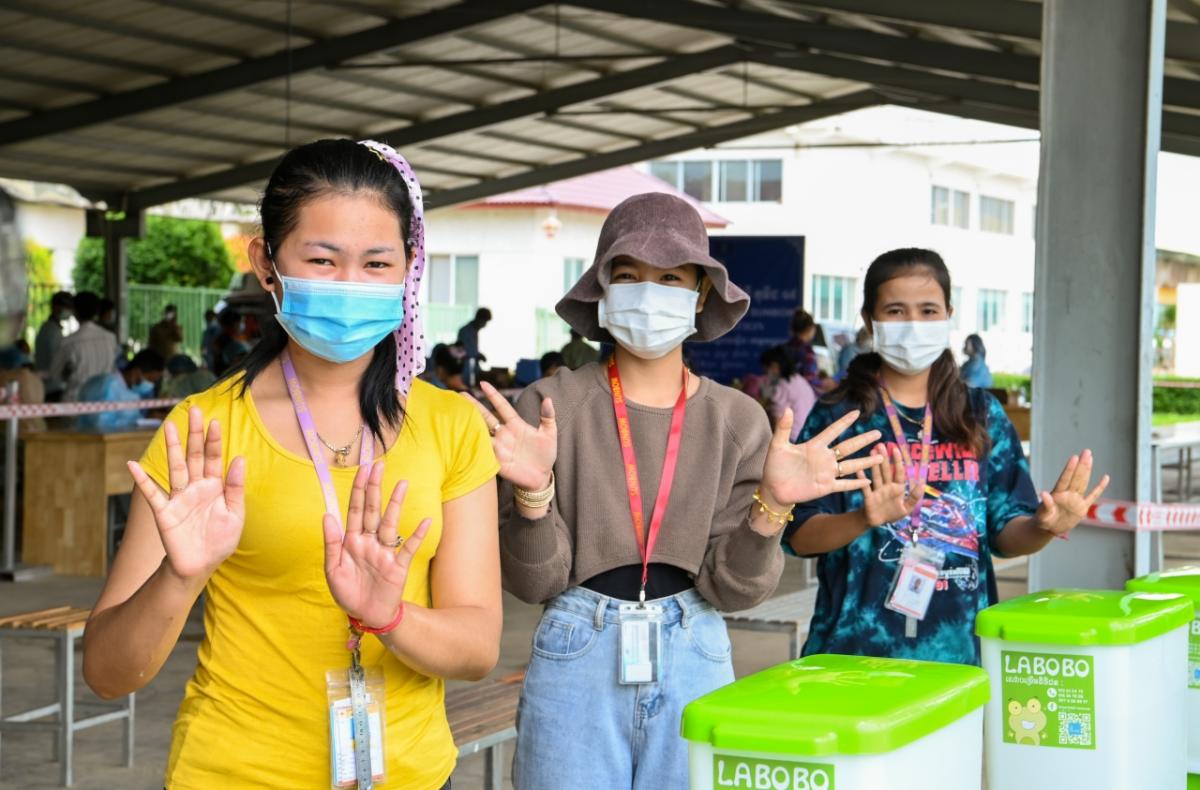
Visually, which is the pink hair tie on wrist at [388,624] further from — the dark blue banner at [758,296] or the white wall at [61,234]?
the white wall at [61,234]

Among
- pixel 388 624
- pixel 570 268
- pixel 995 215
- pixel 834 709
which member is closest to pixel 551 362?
pixel 388 624

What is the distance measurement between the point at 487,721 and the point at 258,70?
13.3 m

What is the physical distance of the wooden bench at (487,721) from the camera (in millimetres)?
4035

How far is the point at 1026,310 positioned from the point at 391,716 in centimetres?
4408

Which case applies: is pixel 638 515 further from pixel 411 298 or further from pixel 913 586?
pixel 913 586

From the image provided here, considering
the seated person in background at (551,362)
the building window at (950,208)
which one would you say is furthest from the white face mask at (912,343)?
the building window at (950,208)

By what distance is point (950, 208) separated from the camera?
135 feet

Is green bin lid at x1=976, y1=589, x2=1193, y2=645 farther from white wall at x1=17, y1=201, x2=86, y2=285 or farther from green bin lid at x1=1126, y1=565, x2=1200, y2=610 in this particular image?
white wall at x1=17, y1=201, x2=86, y2=285

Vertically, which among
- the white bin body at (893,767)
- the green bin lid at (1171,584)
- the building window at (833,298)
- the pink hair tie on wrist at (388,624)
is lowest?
the white bin body at (893,767)

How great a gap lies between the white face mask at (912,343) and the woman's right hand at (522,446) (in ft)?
3.83

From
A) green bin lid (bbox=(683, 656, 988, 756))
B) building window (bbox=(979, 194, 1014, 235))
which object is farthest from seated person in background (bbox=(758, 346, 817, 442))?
building window (bbox=(979, 194, 1014, 235))

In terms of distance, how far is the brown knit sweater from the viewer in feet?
8.01

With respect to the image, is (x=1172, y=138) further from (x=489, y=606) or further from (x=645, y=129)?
(x=489, y=606)

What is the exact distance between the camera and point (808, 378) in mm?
13945
